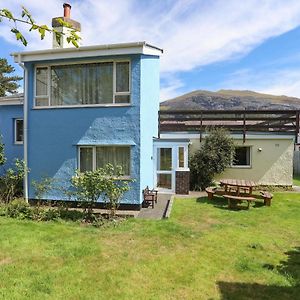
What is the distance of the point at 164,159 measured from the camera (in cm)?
1622

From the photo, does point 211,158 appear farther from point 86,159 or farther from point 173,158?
point 86,159

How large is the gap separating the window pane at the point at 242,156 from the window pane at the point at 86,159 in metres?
10.4

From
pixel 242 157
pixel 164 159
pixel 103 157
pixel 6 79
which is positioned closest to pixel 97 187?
pixel 103 157

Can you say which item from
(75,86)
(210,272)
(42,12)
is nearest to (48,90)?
(75,86)

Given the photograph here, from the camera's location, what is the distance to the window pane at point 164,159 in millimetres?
16094

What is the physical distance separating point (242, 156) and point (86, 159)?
11.1 m

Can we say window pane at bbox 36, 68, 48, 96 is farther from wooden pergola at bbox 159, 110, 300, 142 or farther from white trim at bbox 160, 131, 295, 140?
white trim at bbox 160, 131, 295, 140

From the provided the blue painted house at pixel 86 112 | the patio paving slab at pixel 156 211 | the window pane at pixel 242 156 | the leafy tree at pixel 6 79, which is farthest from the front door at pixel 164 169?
the leafy tree at pixel 6 79

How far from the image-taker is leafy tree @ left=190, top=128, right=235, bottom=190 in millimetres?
17328

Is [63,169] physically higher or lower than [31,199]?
higher

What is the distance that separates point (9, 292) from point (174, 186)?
11.2 m

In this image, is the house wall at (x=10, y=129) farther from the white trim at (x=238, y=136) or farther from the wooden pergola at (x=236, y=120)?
the white trim at (x=238, y=136)

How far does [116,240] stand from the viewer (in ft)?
29.3

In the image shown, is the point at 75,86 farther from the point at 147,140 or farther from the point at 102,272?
the point at 102,272
